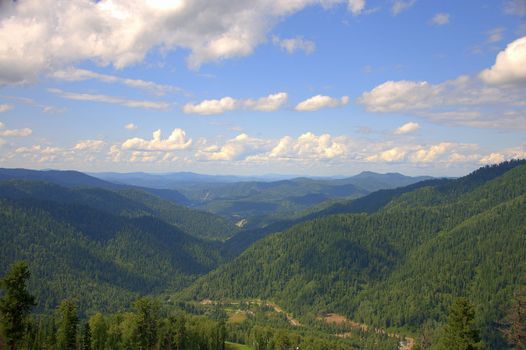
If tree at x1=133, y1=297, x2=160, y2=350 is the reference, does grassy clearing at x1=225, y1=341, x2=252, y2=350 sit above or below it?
below

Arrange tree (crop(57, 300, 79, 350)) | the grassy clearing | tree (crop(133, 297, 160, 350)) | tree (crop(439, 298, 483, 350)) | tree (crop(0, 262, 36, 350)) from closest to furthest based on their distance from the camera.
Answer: tree (crop(0, 262, 36, 350)) < tree (crop(439, 298, 483, 350)) < tree (crop(133, 297, 160, 350)) < tree (crop(57, 300, 79, 350)) < the grassy clearing

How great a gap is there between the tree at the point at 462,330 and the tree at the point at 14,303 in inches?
2414

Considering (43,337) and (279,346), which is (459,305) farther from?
(43,337)

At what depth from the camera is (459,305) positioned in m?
65.0

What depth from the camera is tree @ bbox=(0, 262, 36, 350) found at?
58156mm

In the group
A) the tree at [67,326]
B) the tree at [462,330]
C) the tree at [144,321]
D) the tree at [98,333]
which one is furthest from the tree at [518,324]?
the tree at [98,333]

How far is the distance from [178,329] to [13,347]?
269ft

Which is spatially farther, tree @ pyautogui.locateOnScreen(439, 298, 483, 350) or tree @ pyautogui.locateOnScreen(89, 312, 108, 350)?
tree @ pyautogui.locateOnScreen(89, 312, 108, 350)

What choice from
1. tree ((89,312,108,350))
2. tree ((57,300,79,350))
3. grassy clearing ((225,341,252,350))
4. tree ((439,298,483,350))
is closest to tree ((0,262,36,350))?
tree ((57,300,79,350))

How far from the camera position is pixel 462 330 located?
6359cm

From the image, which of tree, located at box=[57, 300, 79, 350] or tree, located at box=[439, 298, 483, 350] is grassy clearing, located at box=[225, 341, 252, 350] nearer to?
tree, located at box=[57, 300, 79, 350]

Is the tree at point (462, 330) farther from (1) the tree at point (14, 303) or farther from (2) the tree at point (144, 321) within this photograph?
(2) the tree at point (144, 321)

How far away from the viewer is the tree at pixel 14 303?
58156mm

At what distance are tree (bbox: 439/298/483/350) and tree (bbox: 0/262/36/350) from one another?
201 ft
